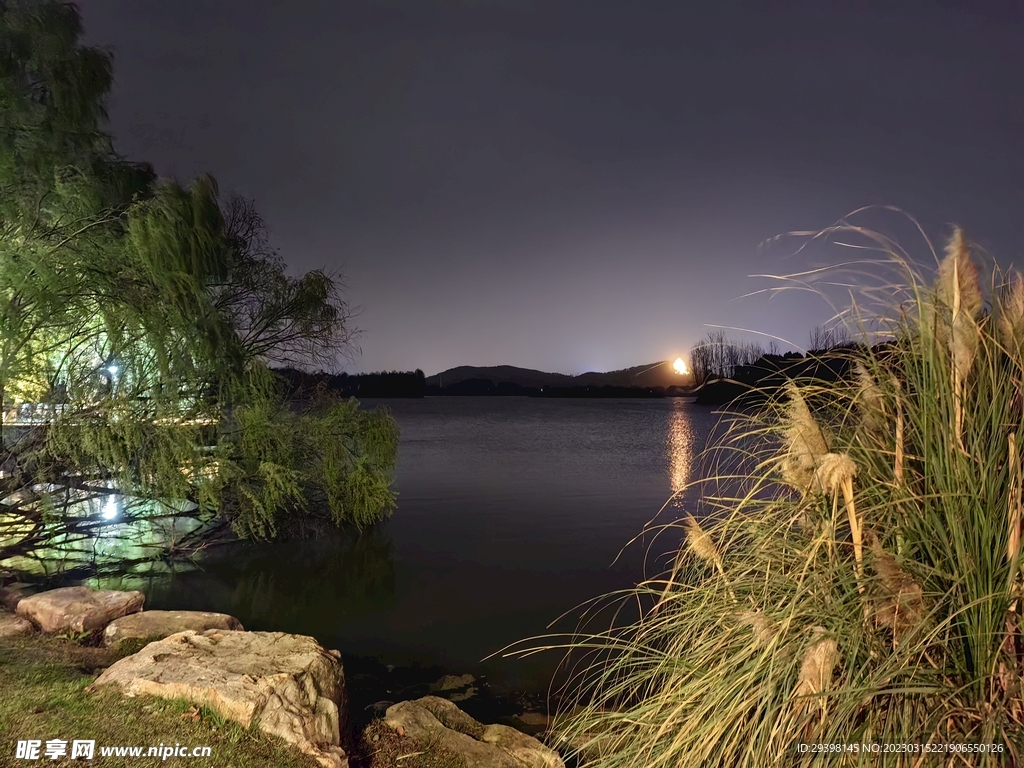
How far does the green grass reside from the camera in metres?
3.25

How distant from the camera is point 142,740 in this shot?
10.7 feet

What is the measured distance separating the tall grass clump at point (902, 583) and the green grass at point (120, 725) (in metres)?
2.12

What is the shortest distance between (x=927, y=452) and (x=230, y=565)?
447 inches

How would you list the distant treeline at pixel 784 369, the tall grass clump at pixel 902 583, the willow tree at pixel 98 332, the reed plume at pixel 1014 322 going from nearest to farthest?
the tall grass clump at pixel 902 583, the reed plume at pixel 1014 322, the distant treeline at pixel 784 369, the willow tree at pixel 98 332

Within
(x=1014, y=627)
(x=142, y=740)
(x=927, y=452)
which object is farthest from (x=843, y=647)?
(x=142, y=740)

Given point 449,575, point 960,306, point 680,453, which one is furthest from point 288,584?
point 680,453

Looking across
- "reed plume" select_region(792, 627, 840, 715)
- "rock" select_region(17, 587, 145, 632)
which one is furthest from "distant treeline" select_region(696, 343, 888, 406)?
"rock" select_region(17, 587, 145, 632)

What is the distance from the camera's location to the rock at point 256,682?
11.8 feet

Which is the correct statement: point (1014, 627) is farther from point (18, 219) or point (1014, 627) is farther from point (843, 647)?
point (18, 219)

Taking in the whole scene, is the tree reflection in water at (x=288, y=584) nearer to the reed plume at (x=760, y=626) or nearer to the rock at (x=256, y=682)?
the rock at (x=256, y=682)

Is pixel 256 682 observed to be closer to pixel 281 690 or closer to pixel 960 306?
pixel 281 690

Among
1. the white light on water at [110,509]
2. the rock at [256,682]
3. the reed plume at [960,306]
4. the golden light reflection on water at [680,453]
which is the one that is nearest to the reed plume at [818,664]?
the reed plume at [960,306]

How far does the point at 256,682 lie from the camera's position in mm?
3775

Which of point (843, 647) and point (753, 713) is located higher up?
point (843, 647)
